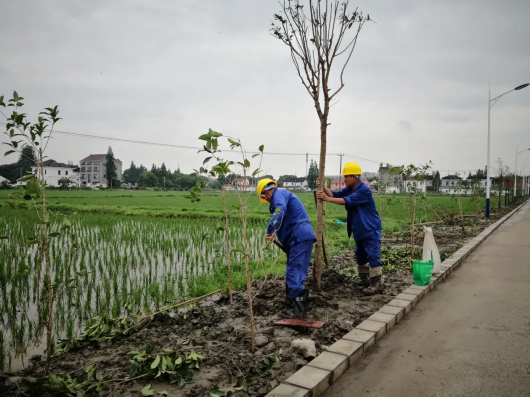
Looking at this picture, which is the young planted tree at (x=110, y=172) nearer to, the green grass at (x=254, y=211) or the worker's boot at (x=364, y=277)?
the green grass at (x=254, y=211)

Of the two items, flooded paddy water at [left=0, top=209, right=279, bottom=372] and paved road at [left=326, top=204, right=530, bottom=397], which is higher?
paved road at [left=326, top=204, right=530, bottom=397]

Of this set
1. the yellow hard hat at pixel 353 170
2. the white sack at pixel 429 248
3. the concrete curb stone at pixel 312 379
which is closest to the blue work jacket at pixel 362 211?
the yellow hard hat at pixel 353 170

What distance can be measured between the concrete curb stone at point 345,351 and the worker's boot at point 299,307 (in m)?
0.65

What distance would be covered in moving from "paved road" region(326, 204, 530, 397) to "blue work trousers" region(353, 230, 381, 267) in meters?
0.83

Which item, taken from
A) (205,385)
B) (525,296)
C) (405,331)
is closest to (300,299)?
(405,331)

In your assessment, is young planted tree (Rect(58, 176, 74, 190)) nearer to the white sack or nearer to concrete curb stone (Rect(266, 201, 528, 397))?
the white sack

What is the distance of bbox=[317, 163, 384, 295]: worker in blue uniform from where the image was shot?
5.56m

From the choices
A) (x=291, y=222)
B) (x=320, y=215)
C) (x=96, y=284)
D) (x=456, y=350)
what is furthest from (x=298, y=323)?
(x=96, y=284)

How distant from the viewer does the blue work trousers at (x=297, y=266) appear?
4387mm

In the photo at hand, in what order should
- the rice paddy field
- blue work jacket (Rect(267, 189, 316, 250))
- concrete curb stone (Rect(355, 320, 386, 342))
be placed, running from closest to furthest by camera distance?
concrete curb stone (Rect(355, 320, 386, 342)) → the rice paddy field → blue work jacket (Rect(267, 189, 316, 250))

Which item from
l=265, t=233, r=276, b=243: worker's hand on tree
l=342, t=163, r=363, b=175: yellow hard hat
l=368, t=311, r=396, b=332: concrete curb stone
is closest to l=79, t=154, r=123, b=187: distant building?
l=342, t=163, r=363, b=175: yellow hard hat

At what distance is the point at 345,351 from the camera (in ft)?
11.0

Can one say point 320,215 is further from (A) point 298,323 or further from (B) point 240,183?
(B) point 240,183

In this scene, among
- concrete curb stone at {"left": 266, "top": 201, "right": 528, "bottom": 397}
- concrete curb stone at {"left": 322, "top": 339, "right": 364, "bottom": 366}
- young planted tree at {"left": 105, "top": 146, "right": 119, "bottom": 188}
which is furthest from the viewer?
young planted tree at {"left": 105, "top": 146, "right": 119, "bottom": 188}
